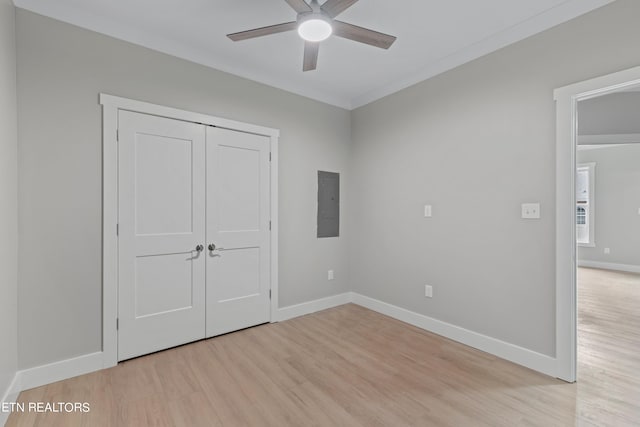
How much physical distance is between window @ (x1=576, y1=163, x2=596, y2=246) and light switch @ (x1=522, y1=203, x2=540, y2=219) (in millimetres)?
6043

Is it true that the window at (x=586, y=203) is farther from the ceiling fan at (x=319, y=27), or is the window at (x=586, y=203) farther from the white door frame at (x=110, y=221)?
the white door frame at (x=110, y=221)

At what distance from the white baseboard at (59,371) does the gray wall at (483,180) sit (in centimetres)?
290

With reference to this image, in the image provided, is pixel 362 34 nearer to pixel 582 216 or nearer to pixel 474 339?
pixel 474 339

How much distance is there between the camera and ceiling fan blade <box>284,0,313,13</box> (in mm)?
1798

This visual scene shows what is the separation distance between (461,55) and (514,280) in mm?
2132

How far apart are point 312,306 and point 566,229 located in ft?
8.77

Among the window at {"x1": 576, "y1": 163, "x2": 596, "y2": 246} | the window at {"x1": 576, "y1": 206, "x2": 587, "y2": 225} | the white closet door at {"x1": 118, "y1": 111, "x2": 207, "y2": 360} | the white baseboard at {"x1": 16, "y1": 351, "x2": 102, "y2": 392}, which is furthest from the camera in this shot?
the window at {"x1": 576, "y1": 206, "x2": 587, "y2": 225}

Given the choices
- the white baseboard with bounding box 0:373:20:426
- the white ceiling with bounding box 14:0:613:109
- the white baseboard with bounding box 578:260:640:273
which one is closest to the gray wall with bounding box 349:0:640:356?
the white ceiling with bounding box 14:0:613:109

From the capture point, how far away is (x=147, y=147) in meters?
2.64

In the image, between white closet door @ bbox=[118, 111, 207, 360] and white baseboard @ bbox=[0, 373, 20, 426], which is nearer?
white baseboard @ bbox=[0, 373, 20, 426]

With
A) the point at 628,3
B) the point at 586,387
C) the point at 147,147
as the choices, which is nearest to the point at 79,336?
the point at 147,147

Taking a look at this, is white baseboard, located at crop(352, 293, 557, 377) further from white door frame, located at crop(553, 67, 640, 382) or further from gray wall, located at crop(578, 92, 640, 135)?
gray wall, located at crop(578, 92, 640, 135)

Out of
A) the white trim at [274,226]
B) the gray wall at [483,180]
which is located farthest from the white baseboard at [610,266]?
the white trim at [274,226]

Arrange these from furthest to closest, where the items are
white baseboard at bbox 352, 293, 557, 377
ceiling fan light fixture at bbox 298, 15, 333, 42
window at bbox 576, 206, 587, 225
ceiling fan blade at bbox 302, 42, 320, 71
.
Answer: window at bbox 576, 206, 587, 225 < white baseboard at bbox 352, 293, 557, 377 < ceiling fan blade at bbox 302, 42, 320, 71 < ceiling fan light fixture at bbox 298, 15, 333, 42
